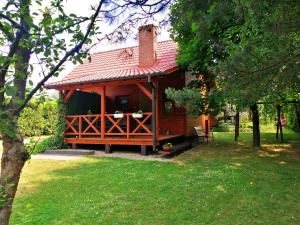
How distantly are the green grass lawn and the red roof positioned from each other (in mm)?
3220

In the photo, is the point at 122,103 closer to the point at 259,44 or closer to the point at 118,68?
the point at 118,68

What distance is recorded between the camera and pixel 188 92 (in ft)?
33.7

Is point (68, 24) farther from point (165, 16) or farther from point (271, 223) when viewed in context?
point (271, 223)

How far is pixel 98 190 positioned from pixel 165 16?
3.76 m

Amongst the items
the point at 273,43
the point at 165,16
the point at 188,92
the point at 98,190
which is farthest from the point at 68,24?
the point at 188,92

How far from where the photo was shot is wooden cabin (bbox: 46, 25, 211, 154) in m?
11.0

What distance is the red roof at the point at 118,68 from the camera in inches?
432

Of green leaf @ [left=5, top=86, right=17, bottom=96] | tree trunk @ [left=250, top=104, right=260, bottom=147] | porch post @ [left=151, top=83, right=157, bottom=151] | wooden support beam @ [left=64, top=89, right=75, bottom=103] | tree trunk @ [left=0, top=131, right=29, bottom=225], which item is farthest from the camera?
wooden support beam @ [left=64, top=89, right=75, bottom=103]

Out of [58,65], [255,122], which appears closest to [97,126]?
[255,122]

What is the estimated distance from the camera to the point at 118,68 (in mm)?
14258

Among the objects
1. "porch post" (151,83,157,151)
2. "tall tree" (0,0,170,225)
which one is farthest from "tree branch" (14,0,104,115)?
"porch post" (151,83,157,151)

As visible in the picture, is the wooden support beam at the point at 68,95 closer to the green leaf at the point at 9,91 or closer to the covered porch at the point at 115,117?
the covered porch at the point at 115,117

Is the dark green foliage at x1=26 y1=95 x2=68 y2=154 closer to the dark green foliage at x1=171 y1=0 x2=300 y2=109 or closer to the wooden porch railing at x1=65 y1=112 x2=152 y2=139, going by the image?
the wooden porch railing at x1=65 y1=112 x2=152 y2=139

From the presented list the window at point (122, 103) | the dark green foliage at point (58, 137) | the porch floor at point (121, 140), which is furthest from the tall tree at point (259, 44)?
the window at point (122, 103)
